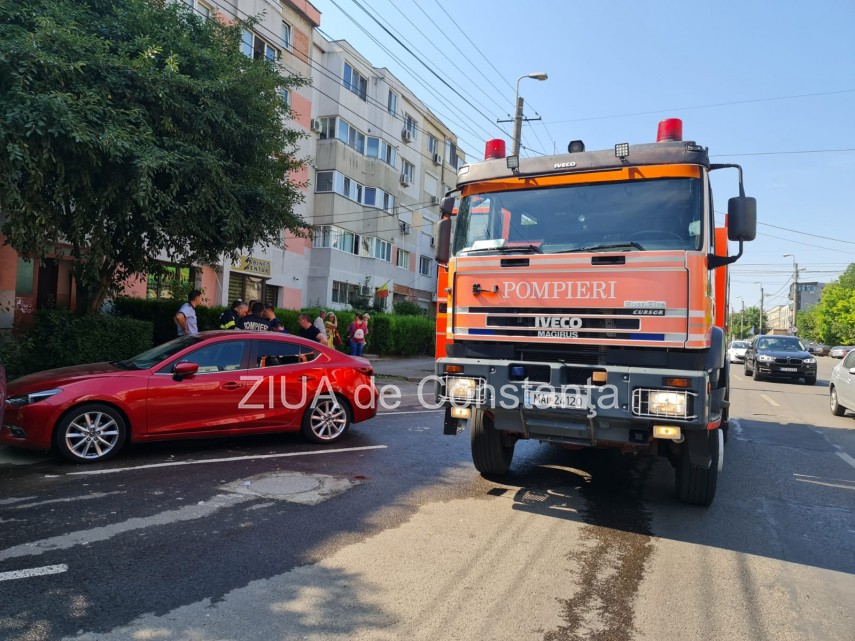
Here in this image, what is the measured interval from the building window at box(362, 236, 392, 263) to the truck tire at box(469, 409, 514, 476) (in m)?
25.8

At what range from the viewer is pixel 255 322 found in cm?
1038

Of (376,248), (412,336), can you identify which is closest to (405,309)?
(376,248)

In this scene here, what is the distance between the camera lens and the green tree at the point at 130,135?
7848mm

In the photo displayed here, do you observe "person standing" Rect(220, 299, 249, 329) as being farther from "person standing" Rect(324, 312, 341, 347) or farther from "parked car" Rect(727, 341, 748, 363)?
"parked car" Rect(727, 341, 748, 363)

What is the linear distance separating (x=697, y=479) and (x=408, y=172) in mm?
33291

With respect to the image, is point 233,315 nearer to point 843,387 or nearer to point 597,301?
point 597,301

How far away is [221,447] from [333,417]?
1392 mm

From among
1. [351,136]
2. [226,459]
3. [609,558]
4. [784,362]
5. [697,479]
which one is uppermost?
[351,136]

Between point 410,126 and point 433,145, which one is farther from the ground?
point 433,145

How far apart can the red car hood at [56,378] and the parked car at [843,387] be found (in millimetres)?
12812

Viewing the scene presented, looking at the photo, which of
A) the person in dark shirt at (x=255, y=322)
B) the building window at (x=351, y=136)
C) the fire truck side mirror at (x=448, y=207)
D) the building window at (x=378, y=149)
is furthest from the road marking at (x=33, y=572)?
the building window at (x=378, y=149)

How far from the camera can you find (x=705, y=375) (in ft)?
15.0

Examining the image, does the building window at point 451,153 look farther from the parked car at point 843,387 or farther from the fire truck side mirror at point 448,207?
the fire truck side mirror at point 448,207

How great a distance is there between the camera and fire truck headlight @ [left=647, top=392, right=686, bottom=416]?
4535 mm
